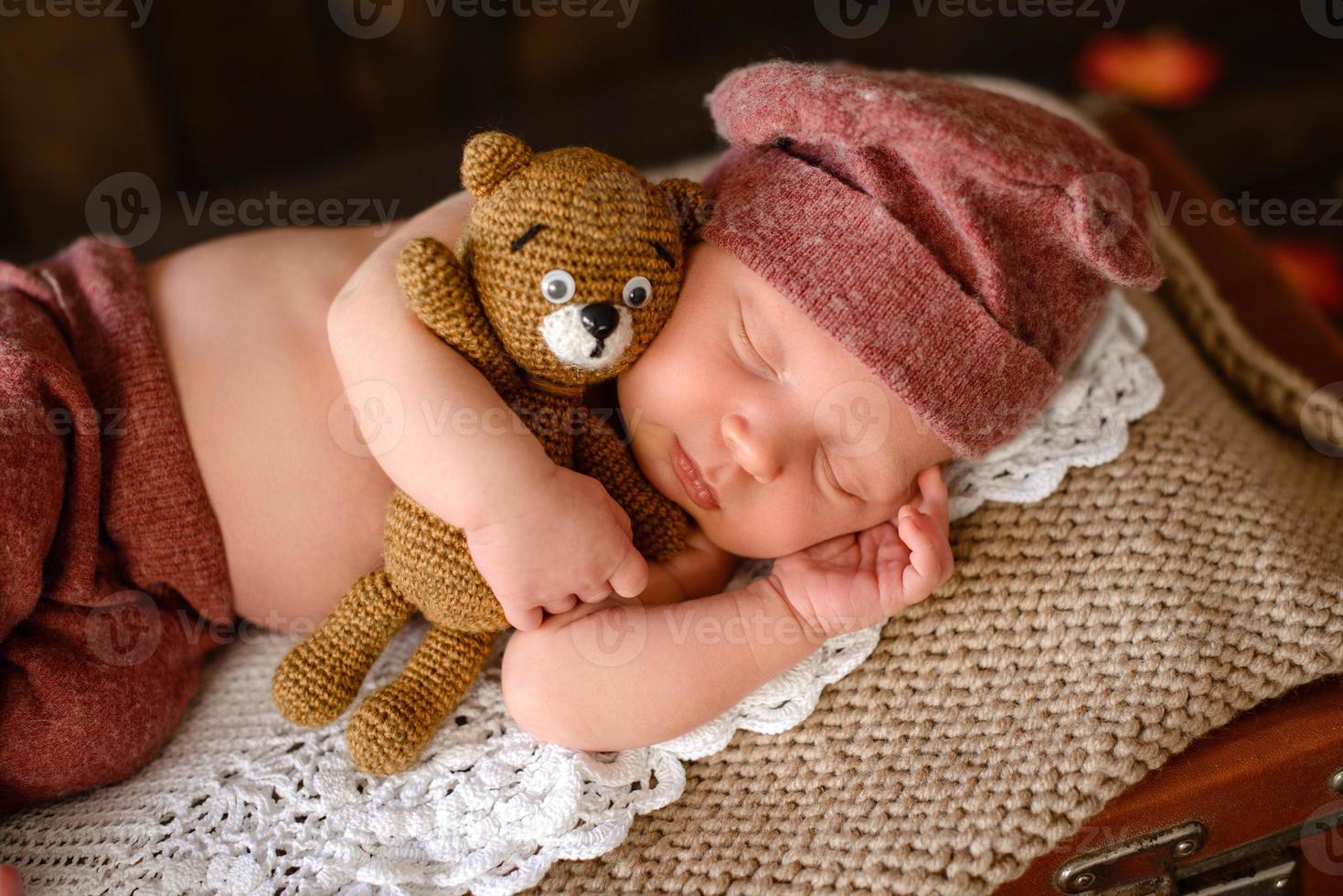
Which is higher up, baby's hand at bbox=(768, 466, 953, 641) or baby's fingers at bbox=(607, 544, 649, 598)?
baby's fingers at bbox=(607, 544, 649, 598)

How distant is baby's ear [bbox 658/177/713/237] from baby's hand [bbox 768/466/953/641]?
1.18 feet

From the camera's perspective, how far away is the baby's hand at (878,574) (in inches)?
37.6

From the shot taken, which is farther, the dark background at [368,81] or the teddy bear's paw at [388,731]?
the dark background at [368,81]

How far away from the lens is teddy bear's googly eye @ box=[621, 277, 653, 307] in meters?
0.88

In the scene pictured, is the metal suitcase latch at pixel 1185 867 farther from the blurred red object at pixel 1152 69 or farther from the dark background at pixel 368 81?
the blurred red object at pixel 1152 69

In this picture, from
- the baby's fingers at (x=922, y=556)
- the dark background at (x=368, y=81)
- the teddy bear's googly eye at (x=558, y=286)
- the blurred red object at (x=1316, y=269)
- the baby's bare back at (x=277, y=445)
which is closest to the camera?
the teddy bear's googly eye at (x=558, y=286)

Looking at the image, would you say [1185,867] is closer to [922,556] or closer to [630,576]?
[922,556]

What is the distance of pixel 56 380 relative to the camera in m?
0.99

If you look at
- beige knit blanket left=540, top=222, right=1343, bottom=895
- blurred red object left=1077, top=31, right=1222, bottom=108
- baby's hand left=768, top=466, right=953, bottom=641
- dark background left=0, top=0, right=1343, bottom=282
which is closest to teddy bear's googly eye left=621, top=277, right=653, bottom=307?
baby's hand left=768, top=466, right=953, bottom=641

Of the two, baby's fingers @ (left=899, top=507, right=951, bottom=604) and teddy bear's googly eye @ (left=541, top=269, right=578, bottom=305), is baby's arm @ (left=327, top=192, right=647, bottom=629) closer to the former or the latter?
teddy bear's googly eye @ (left=541, top=269, right=578, bottom=305)

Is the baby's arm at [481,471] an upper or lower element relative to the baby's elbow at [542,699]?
upper

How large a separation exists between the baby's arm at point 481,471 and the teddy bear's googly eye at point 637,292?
0.15 metres

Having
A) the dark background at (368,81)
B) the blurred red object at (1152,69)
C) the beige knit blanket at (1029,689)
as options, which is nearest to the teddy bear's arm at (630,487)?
the beige knit blanket at (1029,689)

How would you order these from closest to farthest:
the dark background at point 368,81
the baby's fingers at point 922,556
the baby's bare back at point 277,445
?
1. the baby's fingers at point 922,556
2. the baby's bare back at point 277,445
3. the dark background at point 368,81
